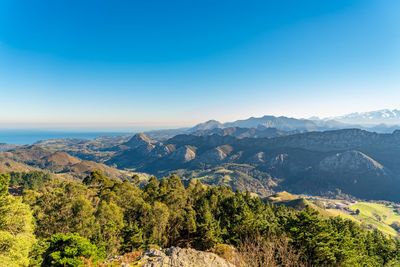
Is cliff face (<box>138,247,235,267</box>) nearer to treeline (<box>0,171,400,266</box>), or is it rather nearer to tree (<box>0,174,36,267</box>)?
treeline (<box>0,171,400,266</box>)

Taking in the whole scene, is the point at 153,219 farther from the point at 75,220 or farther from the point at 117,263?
the point at 117,263

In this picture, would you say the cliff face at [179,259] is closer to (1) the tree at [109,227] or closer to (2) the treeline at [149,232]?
(2) the treeline at [149,232]

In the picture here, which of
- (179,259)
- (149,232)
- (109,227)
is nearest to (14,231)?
(179,259)

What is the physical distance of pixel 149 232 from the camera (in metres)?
60.2

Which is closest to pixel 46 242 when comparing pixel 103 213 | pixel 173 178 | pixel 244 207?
pixel 103 213

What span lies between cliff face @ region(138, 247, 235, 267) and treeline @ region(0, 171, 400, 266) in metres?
4.96

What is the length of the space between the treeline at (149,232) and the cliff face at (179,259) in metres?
4.96

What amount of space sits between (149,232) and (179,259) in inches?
1271

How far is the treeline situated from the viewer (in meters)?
32.0

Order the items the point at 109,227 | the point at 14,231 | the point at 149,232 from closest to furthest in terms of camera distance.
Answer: the point at 14,231, the point at 109,227, the point at 149,232

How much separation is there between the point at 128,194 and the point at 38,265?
39.0 metres

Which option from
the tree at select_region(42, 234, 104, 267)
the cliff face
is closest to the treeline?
the tree at select_region(42, 234, 104, 267)

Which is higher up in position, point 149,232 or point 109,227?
point 109,227

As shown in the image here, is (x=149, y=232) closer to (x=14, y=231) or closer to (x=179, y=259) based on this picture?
(x=179, y=259)
